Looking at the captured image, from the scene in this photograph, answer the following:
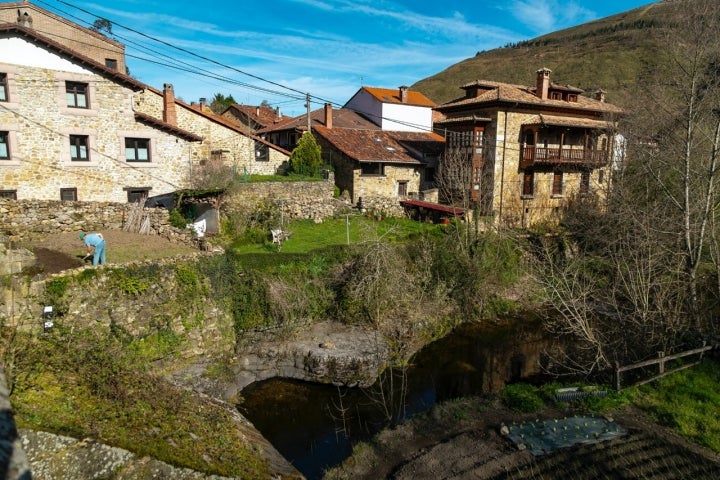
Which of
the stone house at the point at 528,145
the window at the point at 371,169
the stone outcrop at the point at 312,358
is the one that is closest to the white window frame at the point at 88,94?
the stone outcrop at the point at 312,358

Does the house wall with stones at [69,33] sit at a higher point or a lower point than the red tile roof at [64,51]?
higher

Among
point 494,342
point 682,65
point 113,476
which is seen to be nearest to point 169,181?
point 494,342

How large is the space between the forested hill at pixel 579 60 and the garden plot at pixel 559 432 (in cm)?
4714

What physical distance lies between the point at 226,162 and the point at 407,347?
61.0 feet

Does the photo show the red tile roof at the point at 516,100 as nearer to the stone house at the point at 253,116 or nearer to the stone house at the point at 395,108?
the stone house at the point at 395,108

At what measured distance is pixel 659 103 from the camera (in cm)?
1831

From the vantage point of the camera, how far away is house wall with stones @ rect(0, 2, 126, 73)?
101ft

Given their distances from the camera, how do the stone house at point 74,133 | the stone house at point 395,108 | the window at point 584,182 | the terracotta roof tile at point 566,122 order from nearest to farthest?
1. the stone house at point 74,133
2. the terracotta roof tile at point 566,122
3. the window at point 584,182
4. the stone house at point 395,108

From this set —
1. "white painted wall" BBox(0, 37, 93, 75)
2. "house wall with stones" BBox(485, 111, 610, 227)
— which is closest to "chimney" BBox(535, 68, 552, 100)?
"house wall with stones" BBox(485, 111, 610, 227)

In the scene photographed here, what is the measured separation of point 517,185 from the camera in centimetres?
2909

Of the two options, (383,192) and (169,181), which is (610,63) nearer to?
(383,192)

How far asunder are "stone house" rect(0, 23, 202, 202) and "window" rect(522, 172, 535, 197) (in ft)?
68.3

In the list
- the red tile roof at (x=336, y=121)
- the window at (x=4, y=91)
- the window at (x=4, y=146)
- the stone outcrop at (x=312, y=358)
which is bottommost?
the stone outcrop at (x=312, y=358)

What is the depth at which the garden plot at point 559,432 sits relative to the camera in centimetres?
998
